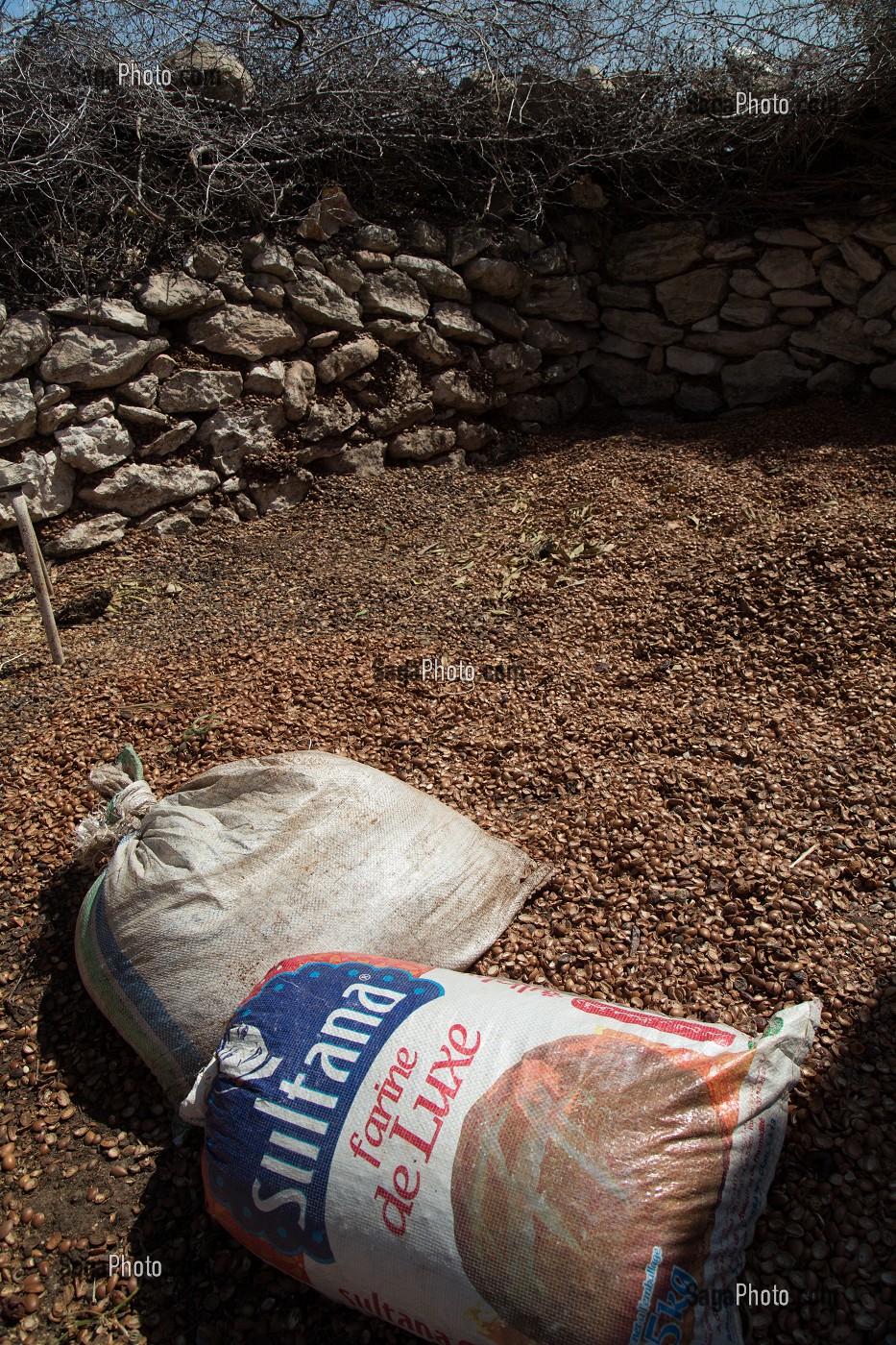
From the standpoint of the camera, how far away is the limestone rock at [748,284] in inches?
222

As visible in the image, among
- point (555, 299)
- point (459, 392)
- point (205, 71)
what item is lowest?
point (459, 392)

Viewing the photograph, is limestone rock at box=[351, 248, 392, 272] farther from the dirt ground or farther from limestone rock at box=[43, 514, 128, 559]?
limestone rock at box=[43, 514, 128, 559]

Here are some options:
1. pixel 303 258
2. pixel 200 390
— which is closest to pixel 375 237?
pixel 303 258

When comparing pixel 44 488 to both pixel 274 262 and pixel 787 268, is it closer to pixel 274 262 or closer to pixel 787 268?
pixel 274 262

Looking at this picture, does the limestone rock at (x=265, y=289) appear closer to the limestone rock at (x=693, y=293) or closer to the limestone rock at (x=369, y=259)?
the limestone rock at (x=369, y=259)

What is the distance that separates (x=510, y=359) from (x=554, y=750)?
3746mm

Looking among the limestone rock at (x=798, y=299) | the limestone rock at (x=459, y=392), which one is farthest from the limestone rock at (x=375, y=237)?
the limestone rock at (x=798, y=299)

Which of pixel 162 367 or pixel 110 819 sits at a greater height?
pixel 162 367

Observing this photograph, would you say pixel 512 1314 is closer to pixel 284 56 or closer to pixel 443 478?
pixel 443 478

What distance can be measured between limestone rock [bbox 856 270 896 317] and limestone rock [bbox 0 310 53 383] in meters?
5.05

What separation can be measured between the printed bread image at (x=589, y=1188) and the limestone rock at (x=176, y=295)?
4390 mm

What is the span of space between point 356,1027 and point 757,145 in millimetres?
6061

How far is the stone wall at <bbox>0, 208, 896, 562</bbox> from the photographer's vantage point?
434 centimetres

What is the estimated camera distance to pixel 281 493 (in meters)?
4.97
